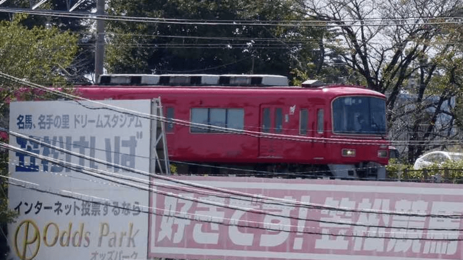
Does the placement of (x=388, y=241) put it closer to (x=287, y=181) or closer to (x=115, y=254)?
(x=287, y=181)

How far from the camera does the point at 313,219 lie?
52.5 feet

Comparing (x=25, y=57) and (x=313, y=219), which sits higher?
(x=25, y=57)

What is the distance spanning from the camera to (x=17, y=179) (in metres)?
17.6

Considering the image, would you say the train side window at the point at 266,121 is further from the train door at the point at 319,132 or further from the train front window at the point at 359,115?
the train front window at the point at 359,115

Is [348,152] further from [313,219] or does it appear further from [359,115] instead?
[313,219]

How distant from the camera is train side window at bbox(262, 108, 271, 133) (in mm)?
23734

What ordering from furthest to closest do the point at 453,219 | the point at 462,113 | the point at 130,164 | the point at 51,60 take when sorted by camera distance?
the point at 462,113
the point at 51,60
the point at 130,164
the point at 453,219

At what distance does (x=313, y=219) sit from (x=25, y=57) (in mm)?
7132

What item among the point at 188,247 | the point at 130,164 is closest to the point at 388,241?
the point at 188,247

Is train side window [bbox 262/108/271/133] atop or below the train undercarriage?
atop

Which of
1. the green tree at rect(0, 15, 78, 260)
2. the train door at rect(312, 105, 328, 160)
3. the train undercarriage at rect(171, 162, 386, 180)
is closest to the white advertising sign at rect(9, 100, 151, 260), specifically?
the green tree at rect(0, 15, 78, 260)

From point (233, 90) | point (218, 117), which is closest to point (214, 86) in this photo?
point (233, 90)

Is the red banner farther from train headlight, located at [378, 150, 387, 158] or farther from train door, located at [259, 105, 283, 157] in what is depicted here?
train headlight, located at [378, 150, 387, 158]

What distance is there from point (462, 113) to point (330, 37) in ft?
18.5
